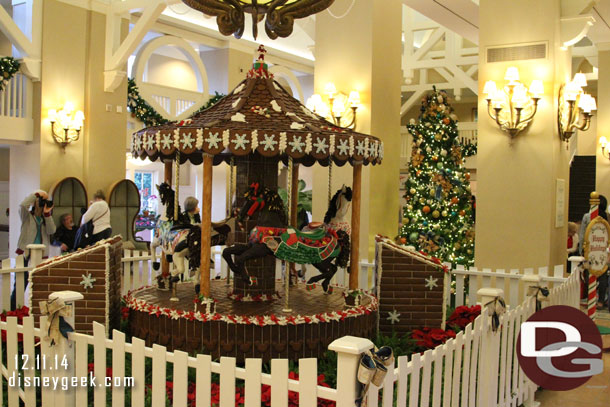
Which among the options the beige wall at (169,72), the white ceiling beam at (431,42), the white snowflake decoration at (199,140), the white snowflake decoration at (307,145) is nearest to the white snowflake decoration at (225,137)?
the white snowflake decoration at (199,140)

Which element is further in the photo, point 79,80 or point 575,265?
point 79,80

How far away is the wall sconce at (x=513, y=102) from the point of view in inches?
305

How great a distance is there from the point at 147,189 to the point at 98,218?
10455 mm

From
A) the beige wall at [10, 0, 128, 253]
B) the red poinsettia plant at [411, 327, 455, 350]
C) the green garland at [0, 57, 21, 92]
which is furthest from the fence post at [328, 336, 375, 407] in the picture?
the beige wall at [10, 0, 128, 253]

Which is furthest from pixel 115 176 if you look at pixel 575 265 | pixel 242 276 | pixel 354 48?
pixel 575 265

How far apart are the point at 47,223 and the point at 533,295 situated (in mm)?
6025

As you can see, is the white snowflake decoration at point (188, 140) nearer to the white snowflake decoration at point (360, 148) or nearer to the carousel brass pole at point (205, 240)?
the carousel brass pole at point (205, 240)

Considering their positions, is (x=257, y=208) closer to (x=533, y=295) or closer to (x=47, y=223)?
(x=533, y=295)

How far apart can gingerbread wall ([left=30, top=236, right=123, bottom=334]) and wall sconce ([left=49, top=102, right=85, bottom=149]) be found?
653cm

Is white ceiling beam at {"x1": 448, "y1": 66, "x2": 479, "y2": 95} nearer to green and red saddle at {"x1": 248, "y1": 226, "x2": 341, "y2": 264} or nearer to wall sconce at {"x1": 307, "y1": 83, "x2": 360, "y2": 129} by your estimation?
wall sconce at {"x1": 307, "y1": 83, "x2": 360, "y2": 129}

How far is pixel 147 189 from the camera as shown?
18219 mm

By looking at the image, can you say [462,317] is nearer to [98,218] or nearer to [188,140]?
[188,140]

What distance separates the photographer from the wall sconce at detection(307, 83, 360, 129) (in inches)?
355

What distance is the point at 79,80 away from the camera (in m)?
11.6
